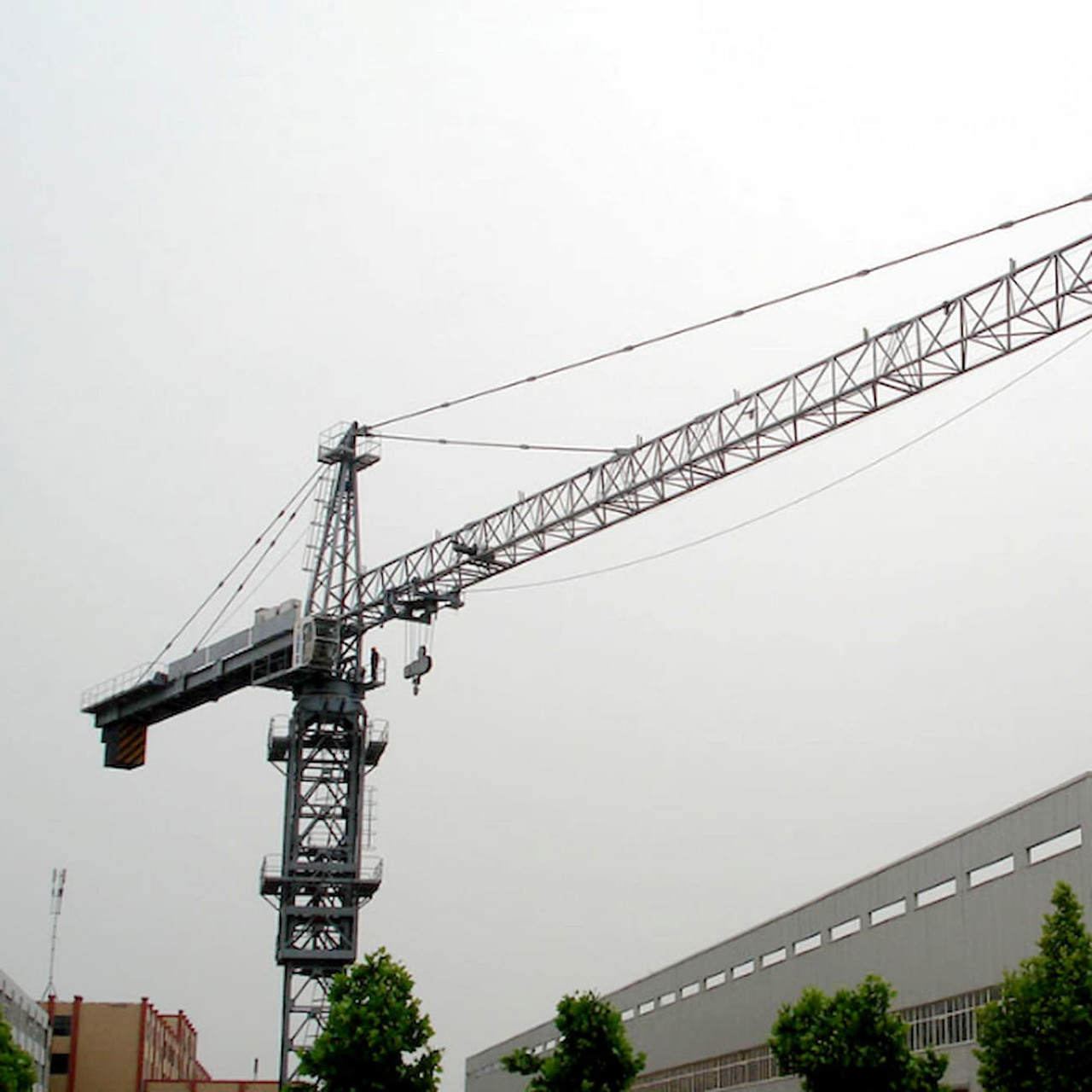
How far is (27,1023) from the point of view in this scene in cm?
7738

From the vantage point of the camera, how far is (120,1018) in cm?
9119

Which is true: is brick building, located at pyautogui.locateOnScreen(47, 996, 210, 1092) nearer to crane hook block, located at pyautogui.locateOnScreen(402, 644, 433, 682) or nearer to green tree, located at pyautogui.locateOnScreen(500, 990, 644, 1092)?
crane hook block, located at pyautogui.locateOnScreen(402, 644, 433, 682)

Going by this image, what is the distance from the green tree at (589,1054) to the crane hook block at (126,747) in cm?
2861

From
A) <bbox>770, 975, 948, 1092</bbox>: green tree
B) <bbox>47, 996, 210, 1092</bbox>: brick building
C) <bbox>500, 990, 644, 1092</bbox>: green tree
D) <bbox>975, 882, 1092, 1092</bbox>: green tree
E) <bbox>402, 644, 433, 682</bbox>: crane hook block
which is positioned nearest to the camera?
<bbox>975, 882, 1092, 1092</bbox>: green tree

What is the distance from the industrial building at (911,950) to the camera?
35.1 m

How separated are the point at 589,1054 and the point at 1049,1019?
13420 mm

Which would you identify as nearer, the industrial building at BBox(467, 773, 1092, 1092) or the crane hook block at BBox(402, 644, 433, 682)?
the industrial building at BBox(467, 773, 1092, 1092)

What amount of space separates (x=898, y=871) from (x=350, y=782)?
78.6ft

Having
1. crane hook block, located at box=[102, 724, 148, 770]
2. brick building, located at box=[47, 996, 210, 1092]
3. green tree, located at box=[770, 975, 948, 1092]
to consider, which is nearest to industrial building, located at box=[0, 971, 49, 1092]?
brick building, located at box=[47, 996, 210, 1092]

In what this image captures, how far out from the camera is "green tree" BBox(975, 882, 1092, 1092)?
28594mm

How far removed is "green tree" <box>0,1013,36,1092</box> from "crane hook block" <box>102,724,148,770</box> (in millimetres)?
22844

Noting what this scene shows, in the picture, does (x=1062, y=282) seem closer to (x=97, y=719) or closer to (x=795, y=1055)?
(x=795, y=1055)

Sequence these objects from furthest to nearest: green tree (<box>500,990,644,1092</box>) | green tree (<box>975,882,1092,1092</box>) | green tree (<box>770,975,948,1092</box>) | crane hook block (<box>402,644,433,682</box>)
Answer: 1. crane hook block (<box>402,644,433,682</box>)
2. green tree (<box>500,990,644,1092</box>)
3. green tree (<box>770,975,948,1092</box>)
4. green tree (<box>975,882,1092,1092</box>)

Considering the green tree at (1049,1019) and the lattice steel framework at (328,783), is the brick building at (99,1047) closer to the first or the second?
the lattice steel framework at (328,783)
